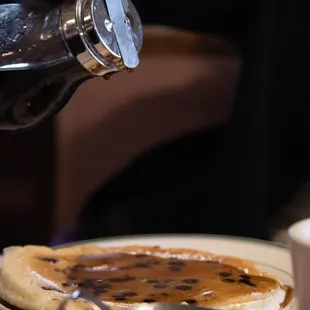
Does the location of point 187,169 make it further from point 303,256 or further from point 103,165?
point 303,256

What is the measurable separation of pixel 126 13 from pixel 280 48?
575mm

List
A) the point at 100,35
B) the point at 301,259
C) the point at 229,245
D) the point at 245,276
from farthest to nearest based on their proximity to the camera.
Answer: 1. the point at 229,245
2. the point at 245,276
3. the point at 100,35
4. the point at 301,259

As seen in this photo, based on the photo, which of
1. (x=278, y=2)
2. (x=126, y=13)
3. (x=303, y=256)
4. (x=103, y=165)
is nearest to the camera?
(x=303, y=256)

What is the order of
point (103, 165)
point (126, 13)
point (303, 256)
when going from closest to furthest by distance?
point (303, 256), point (126, 13), point (103, 165)

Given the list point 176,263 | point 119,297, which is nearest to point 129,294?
point 119,297

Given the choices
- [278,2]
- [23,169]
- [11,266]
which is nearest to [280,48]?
[278,2]

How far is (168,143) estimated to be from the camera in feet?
3.88

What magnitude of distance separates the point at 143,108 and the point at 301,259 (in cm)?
82

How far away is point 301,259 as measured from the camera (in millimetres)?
432

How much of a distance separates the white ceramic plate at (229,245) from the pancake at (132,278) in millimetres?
36

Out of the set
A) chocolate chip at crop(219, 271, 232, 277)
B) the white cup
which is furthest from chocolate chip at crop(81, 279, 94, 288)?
the white cup

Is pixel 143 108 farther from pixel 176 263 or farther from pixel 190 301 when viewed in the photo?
pixel 190 301

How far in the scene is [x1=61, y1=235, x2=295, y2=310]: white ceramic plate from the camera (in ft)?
2.38

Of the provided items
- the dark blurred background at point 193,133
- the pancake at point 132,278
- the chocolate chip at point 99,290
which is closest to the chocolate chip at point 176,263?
the pancake at point 132,278
